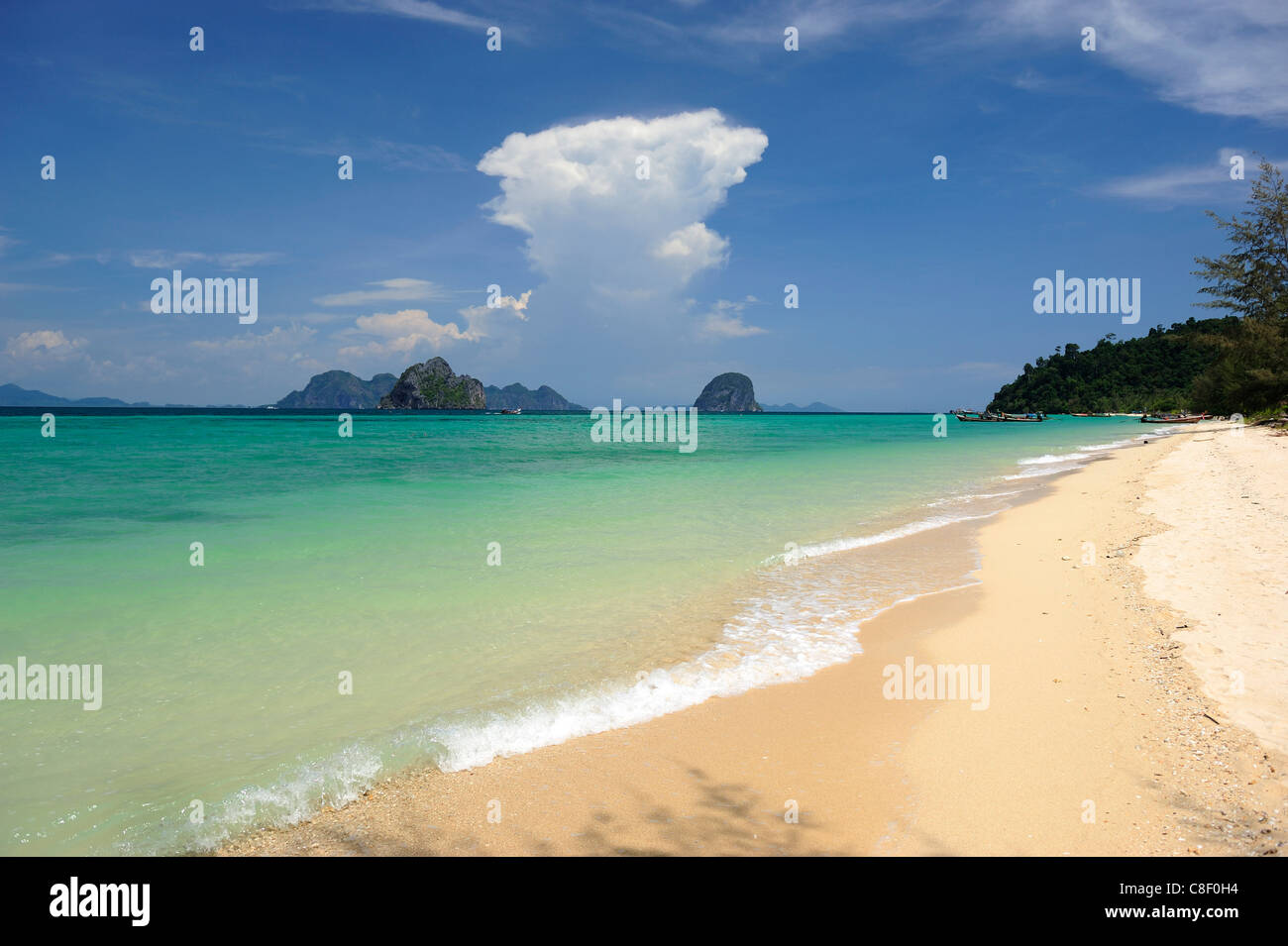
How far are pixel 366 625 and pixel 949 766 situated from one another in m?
6.84

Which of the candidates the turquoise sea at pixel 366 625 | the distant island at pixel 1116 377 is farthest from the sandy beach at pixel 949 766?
the distant island at pixel 1116 377

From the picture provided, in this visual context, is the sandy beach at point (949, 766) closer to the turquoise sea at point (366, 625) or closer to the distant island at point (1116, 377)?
the turquoise sea at point (366, 625)

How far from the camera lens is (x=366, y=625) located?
26.4 feet

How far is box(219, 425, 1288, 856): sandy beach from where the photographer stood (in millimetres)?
3846

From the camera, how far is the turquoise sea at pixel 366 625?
4793mm

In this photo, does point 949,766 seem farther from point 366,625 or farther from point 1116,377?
point 1116,377

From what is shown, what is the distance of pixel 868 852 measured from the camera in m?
3.75

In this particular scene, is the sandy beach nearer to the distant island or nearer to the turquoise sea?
the turquoise sea

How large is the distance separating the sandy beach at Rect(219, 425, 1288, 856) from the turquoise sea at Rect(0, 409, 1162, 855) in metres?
0.54

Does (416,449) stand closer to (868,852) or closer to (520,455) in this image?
(520,455)

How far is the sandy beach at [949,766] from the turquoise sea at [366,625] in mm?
536

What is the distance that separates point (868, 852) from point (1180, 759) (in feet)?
8.54

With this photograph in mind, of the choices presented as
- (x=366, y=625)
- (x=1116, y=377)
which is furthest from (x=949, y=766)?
(x=1116, y=377)

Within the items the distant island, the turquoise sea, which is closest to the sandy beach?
the turquoise sea
